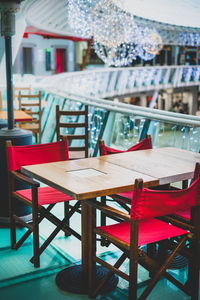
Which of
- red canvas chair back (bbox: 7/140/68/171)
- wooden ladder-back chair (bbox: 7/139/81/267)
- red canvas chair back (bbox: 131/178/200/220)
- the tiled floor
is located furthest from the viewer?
red canvas chair back (bbox: 7/140/68/171)

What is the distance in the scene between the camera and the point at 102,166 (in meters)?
3.03

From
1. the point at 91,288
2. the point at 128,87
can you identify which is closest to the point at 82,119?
the point at 91,288

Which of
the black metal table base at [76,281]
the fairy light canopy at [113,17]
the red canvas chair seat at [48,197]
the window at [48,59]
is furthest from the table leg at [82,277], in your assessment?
the window at [48,59]

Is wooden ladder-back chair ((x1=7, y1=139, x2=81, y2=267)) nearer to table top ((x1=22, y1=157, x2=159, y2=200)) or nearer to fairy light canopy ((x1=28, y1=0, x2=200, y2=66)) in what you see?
table top ((x1=22, y1=157, x2=159, y2=200))

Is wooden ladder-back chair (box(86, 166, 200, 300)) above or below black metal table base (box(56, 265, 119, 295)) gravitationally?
above

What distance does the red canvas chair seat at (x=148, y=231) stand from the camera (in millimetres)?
2438

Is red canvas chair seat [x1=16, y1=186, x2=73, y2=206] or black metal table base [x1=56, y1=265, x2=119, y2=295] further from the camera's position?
red canvas chair seat [x1=16, y1=186, x2=73, y2=206]

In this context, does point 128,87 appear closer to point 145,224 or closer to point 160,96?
point 160,96

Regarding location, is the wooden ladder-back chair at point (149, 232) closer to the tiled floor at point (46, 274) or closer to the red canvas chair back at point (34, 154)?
the tiled floor at point (46, 274)

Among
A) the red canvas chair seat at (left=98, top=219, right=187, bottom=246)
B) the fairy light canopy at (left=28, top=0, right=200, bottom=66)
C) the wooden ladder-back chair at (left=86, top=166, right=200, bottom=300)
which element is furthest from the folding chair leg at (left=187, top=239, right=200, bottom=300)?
the fairy light canopy at (left=28, top=0, right=200, bottom=66)

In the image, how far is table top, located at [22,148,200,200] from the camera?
8.20 ft

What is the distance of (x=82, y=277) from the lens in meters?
2.87

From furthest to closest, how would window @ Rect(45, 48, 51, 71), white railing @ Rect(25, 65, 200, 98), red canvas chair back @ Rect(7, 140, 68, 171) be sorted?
window @ Rect(45, 48, 51, 71) < white railing @ Rect(25, 65, 200, 98) < red canvas chair back @ Rect(7, 140, 68, 171)

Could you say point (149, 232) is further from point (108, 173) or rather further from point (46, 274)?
point (46, 274)
